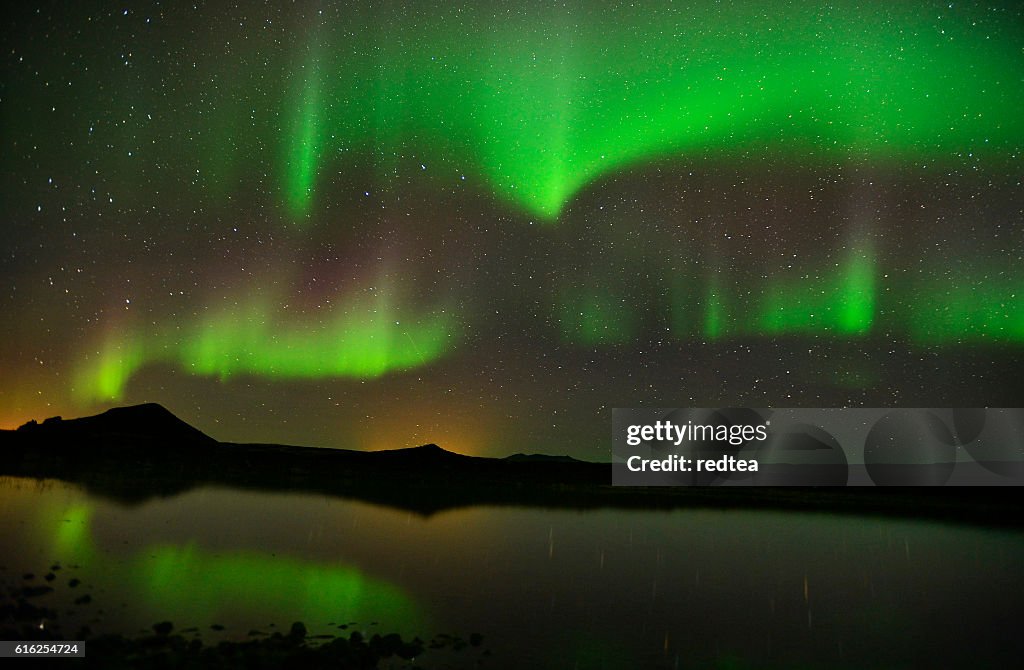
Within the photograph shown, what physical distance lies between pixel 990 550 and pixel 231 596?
92.4ft

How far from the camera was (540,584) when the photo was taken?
732 inches

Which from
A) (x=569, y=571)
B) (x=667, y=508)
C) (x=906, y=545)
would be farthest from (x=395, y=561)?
(x=667, y=508)

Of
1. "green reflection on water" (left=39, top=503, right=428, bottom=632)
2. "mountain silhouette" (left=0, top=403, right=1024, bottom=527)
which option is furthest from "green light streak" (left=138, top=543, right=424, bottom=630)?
"mountain silhouette" (left=0, top=403, right=1024, bottom=527)

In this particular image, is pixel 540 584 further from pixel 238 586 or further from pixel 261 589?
pixel 238 586

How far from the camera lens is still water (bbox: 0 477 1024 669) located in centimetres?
1297

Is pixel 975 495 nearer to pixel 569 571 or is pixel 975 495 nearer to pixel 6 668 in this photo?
pixel 569 571

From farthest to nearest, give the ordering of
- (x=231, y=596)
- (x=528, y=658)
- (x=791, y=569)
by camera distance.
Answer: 1. (x=791, y=569)
2. (x=231, y=596)
3. (x=528, y=658)

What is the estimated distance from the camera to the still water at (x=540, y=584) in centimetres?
1297

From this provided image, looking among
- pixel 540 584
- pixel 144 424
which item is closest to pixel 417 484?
pixel 540 584

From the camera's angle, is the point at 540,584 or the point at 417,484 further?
the point at 417,484

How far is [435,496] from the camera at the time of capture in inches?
2104

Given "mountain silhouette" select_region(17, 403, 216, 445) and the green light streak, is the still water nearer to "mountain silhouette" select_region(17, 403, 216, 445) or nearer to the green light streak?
the green light streak

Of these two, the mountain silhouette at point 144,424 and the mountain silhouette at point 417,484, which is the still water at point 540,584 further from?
the mountain silhouette at point 144,424

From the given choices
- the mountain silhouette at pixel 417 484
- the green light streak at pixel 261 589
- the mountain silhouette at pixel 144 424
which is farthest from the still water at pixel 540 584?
the mountain silhouette at pixel 144 424
